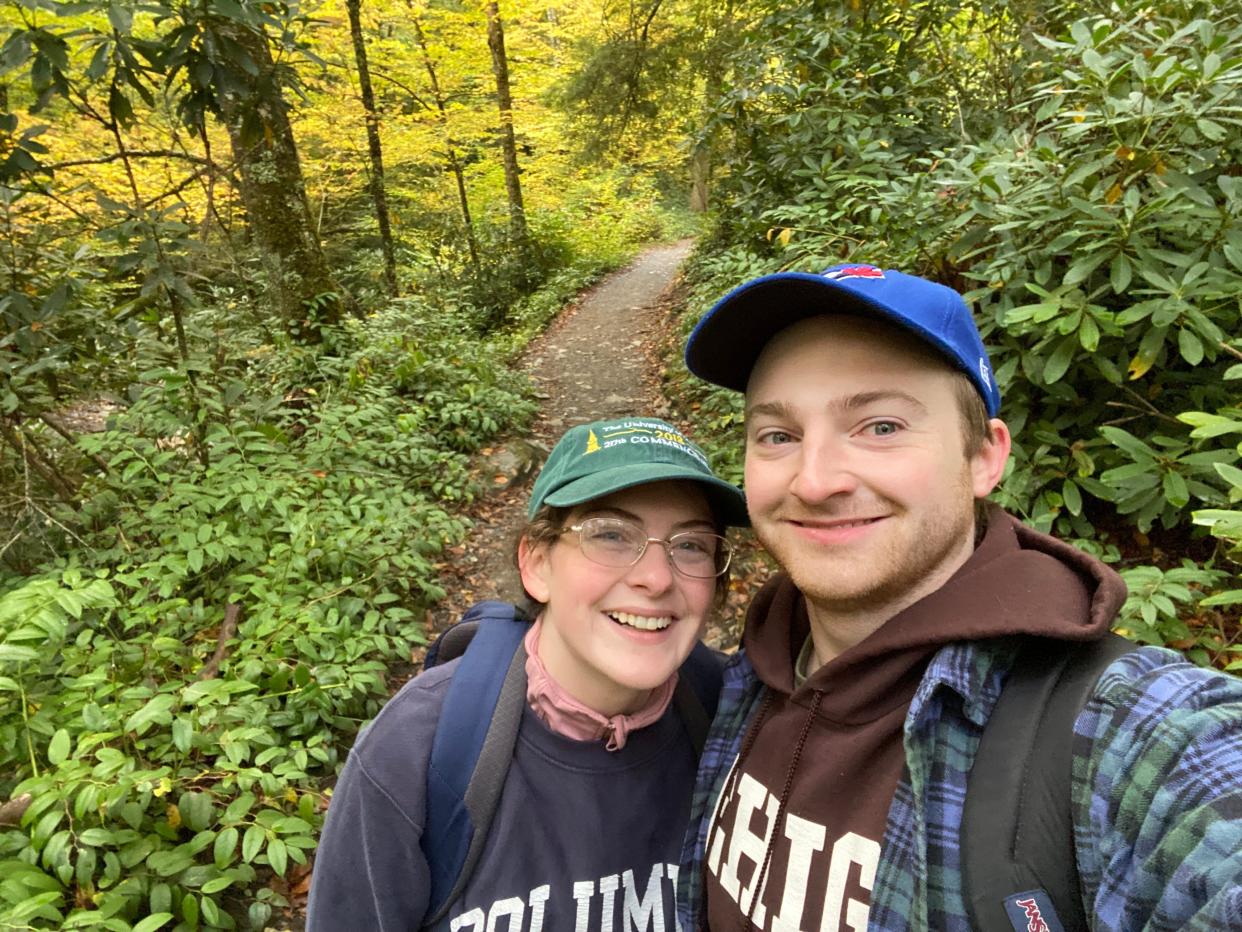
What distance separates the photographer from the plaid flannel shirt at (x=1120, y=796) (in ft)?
2.49

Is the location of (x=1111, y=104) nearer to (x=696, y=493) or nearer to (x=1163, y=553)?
(x=1163, y=553)

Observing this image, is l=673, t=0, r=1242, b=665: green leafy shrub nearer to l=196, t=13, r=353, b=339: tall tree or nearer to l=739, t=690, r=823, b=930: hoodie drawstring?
l=739, t=690, r=823, b=930: hoodie drawstring

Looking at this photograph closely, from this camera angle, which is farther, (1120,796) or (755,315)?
(755,315)

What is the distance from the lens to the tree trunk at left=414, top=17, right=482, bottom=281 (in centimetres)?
1135

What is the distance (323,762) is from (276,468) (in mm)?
2312

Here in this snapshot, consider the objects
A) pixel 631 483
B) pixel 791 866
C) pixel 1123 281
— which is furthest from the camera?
pixel 1123 281

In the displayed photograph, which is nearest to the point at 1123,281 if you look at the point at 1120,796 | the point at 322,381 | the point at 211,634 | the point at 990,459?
the point at 990,459

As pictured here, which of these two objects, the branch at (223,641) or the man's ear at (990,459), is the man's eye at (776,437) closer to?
the man's ear at (990,459)

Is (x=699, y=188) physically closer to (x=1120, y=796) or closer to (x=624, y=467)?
(x=624, y=467)

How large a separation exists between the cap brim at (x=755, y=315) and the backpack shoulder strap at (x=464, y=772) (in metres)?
0.87

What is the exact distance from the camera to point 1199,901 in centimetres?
75

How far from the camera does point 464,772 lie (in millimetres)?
1356

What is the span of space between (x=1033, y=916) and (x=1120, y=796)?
19cm

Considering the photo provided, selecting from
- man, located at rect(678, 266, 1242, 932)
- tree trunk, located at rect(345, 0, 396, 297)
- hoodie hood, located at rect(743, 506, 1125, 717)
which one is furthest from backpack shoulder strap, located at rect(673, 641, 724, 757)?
tree trunk, located at rect(345, 0, 396, 297)
